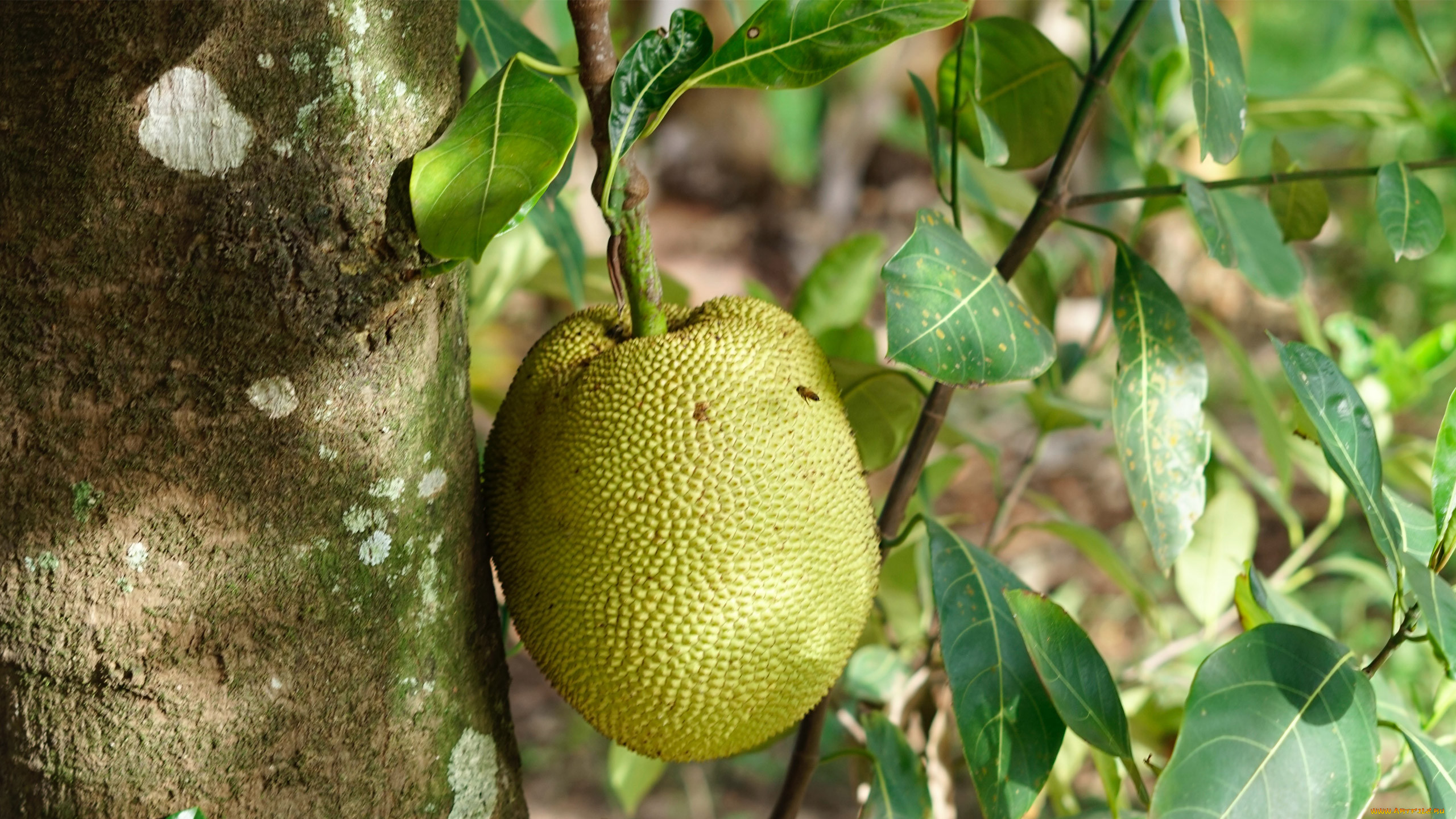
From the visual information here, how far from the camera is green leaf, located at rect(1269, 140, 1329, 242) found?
0.91 meters

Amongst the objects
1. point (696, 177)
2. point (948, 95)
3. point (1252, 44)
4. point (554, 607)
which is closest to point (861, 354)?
point (948, 95)

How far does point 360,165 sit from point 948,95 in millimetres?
539

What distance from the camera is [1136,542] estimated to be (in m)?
2.83

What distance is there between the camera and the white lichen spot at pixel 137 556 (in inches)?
23.0

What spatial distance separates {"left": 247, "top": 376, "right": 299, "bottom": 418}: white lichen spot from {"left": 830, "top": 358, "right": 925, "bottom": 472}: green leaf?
463mm

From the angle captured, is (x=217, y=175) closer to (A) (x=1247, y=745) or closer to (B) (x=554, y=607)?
(B) (x=554, y=607)

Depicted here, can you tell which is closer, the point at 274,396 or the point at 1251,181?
the point at 274,396

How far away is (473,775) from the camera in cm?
71

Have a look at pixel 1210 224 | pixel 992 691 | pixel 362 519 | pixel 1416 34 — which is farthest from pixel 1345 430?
pixel 362 519

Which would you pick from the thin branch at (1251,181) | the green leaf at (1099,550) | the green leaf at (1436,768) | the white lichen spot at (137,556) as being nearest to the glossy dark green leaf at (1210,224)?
the thin branch at (1251,181)

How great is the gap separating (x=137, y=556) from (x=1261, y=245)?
104 centimetres

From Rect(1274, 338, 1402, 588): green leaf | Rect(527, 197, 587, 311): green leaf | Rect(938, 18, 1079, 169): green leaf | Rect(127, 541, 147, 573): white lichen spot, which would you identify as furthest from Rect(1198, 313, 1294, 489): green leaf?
Rect(127, 541, 147, 573): white lichen spot

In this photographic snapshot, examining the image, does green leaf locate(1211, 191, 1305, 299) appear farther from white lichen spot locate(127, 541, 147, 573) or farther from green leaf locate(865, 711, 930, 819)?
white lichen spot locate(127, 541, 147, 573)

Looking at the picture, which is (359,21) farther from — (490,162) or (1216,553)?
(1216,553)
